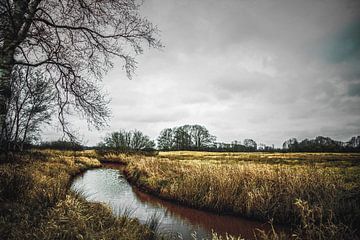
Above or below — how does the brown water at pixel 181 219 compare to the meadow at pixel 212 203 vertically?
below

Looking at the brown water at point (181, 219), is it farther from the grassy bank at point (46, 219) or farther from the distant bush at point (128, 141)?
the distant bush at point (128, 141)

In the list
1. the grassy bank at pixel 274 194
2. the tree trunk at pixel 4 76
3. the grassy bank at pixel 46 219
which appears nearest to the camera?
the grassy bank at pixel 46 219

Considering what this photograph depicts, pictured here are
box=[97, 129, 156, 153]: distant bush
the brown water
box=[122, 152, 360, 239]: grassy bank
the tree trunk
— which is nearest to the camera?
the tree trunk

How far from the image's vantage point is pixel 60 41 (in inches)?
198

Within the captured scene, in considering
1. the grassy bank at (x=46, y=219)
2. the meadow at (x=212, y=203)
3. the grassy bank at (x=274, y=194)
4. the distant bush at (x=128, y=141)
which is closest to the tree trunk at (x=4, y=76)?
the grassy bank at (x=46, y=219)

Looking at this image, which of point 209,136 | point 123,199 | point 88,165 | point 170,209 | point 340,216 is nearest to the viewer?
point 340,216

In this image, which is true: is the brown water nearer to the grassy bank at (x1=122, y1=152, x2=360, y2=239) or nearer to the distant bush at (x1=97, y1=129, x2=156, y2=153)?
the grassy bank at (x1=122, y1=152, x2=360, y2=239)

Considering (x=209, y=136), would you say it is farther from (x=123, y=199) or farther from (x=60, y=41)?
(x=60, y=41)

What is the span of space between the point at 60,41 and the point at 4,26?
1.11 meters

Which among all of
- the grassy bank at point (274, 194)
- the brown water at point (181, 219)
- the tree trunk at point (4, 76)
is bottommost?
the brown water at point (181, 219)

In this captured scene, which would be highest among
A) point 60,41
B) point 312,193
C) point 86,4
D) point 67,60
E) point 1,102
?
point 86,4

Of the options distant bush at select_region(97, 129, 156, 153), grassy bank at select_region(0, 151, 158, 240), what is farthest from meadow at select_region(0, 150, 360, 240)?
distant bush at select_region(97, 129, 156, 153)

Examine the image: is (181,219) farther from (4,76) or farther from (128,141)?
(128,141)

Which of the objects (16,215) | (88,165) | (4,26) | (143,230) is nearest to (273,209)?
(143,230)
